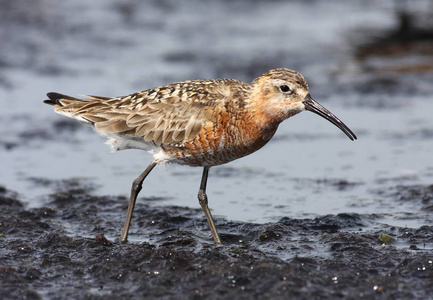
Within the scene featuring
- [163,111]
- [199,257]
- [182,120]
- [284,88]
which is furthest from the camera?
[163,111]

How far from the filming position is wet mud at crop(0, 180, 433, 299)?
6750 millimetres

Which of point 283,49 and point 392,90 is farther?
point 283,49

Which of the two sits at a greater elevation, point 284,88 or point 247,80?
point 284,88

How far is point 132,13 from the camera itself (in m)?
20.6

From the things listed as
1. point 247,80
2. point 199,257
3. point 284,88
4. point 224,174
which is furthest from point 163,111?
point 247,80

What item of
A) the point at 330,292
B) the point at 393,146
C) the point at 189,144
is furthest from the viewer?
the point at 393,146

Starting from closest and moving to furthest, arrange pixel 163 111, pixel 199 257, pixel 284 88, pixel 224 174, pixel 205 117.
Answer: pixel 199 257 → pixel 284 88 → pixel 205 117 → pixel 163 111 → pixel 224 174

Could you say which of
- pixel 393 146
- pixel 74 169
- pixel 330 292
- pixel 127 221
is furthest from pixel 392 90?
pixel 330 292

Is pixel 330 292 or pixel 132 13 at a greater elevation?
pixel 132 13

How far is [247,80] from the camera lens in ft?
49.6

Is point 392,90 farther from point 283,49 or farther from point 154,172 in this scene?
point 154,172

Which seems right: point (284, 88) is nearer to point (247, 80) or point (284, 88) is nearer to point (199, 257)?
point (199, 257)

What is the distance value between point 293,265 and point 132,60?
1029cm

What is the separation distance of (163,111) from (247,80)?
6.86m
